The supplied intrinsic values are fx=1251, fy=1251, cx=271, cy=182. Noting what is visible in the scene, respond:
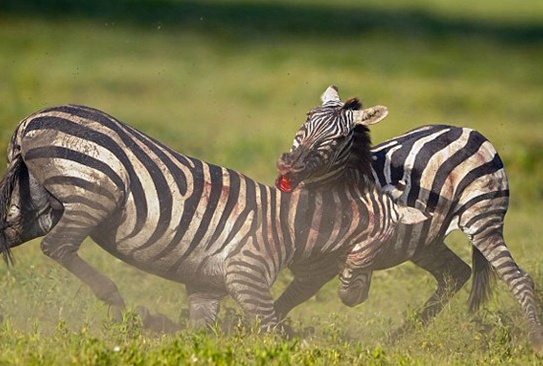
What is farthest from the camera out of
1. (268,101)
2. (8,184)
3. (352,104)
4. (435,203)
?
(268,101)

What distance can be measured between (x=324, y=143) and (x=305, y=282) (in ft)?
4.23

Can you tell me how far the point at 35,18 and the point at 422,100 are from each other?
11.4 metres

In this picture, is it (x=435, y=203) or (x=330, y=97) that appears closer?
(x=330, y=97)

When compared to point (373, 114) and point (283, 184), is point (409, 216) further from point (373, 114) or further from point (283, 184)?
point (283, 184)

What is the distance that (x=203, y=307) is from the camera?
886cm

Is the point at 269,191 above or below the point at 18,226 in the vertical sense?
above

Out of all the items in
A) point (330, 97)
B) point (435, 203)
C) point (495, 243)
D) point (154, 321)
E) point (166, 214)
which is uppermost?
point (330, 97)

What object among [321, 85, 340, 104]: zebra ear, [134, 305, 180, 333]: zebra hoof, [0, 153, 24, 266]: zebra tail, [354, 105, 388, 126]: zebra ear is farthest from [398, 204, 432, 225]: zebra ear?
[0, 153, 24, 266]: zebra tail

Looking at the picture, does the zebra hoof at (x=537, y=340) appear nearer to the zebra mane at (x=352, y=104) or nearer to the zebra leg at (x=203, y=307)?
the zebra mane at (x=352, y=104)

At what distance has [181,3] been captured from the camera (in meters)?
35.4

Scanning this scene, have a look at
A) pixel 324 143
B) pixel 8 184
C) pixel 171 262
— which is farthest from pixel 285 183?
pixel 8 184

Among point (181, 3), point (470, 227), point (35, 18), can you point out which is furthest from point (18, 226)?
point (181, 3)

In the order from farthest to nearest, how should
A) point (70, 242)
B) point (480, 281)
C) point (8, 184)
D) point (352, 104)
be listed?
point (480, 281)
point (352, 104)
point (8, 184)
point (70, 242)

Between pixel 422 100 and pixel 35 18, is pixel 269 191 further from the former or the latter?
pixel 35 18
